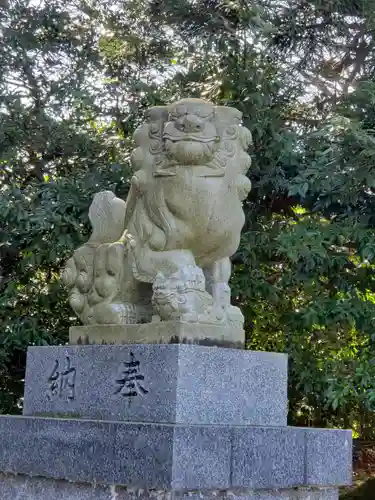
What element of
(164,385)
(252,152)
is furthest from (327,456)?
(252,152)

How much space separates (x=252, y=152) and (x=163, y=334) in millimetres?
3253

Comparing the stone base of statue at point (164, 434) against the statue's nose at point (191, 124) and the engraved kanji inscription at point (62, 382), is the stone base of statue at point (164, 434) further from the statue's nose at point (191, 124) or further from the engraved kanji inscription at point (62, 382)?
the statue's nose at point (191, 124)

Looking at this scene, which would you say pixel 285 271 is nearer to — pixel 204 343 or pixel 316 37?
pixel 316 37

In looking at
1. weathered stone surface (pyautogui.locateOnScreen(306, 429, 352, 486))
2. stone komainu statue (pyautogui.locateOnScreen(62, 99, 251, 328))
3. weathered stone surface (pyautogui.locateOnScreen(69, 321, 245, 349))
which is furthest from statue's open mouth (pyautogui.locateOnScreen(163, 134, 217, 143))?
weathered stone surface (pyautogui.locateOnScreen(306, 429, 352, 486))

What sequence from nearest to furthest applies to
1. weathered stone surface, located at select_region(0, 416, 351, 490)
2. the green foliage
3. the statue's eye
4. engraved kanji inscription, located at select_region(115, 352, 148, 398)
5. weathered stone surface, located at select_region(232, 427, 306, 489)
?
1. weathered stone surface, located at select_region(0, 416, 351, 490)
2. weathered stone surface, located at select_region(232, 427, 306, 489)
3. engraved kanji inscription, located at select_region(115, 352, 148, 398)
4. the statue's eye
5. the green foliage

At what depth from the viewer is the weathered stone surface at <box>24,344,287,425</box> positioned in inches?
156

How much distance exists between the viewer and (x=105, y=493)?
3889mm

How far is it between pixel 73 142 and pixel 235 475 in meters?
4.37

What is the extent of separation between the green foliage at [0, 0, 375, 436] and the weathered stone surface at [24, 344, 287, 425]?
Answer: 1.96 metres

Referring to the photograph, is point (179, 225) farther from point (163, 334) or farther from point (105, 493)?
point (105, 493)

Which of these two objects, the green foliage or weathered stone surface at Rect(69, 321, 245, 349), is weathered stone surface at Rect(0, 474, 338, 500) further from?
the green foliage

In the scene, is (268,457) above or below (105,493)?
above

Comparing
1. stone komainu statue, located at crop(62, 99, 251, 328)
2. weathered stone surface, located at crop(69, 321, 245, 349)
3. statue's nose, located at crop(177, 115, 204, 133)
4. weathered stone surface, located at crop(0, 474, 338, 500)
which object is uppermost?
statue's nose, located at crop(177, 115, 204, 133)

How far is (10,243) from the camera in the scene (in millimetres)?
7344
